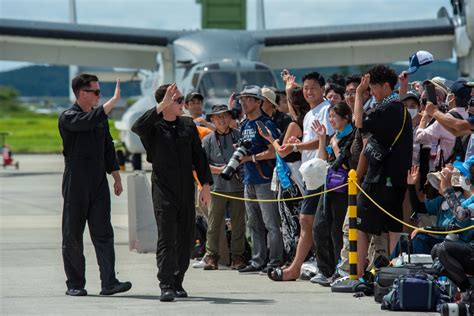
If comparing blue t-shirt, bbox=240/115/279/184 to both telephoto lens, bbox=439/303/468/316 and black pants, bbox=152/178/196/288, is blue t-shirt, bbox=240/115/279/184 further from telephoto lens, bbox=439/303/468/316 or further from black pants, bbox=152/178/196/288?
telephoto lens, bbox=439/303/468/316

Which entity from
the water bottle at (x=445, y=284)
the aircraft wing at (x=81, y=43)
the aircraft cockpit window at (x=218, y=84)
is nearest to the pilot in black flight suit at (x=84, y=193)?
the water bottle at (x=445, y=284)

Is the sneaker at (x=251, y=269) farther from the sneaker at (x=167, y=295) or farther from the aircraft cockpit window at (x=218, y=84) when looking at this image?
the aircraft cockpit window at (x=218, y=84)

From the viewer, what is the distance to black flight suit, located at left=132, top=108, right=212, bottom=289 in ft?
30.3

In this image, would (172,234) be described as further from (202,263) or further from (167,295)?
(202,263)

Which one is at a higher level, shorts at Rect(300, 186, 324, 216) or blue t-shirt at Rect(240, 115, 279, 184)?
blue t-shirt at Rect(240, 115, 279, 184)

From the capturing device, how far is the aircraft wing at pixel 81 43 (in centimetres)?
3244

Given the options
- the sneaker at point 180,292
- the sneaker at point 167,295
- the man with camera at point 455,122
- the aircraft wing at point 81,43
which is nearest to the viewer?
the man with camera at point 455,122

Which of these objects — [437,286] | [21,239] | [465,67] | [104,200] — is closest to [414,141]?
[437,286]

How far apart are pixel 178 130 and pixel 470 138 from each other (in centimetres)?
250

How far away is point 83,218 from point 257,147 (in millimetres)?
2400

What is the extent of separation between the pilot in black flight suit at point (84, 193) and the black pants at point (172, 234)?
0.62 metres

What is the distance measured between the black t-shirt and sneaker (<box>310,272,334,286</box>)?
1194 mm

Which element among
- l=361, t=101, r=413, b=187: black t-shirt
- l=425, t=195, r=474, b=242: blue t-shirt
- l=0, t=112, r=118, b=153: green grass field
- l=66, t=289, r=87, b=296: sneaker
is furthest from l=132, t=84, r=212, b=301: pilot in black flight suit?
l=0, t=112, r=118, b=153: green grass field

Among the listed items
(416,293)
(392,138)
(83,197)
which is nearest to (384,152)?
(392,138)
